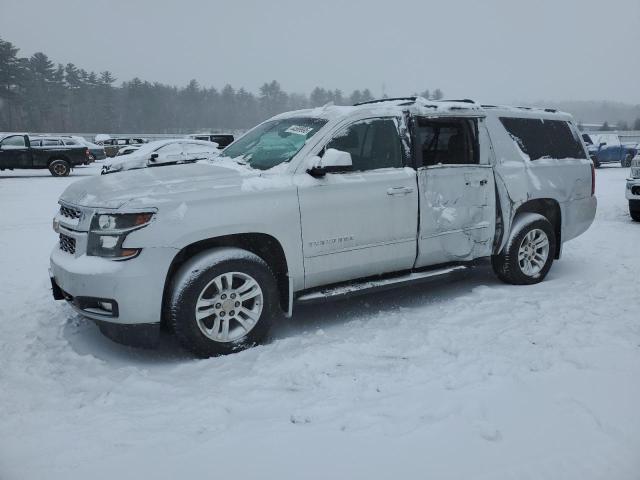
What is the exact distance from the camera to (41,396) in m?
3.30

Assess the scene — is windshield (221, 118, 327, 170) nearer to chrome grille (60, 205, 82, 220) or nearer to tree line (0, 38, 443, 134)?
chrome grille (60, 205, 82, 220)

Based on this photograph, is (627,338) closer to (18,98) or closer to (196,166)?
(196,166)

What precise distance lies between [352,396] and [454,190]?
2.47 meters

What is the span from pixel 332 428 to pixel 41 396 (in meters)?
1.86

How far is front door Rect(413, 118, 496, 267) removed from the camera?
4801mm

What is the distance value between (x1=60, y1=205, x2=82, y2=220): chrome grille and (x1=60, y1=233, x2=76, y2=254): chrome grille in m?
0.16

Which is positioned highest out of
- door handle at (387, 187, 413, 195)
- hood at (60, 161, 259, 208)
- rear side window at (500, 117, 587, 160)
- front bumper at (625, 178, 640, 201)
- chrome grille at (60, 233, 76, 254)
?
rear side window at (500, 117, 587, 160)

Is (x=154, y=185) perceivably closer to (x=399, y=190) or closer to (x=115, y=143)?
(x=399, y=190)

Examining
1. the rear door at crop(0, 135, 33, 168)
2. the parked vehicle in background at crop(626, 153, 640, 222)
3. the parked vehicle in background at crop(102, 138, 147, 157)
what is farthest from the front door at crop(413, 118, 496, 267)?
the parked vehicle in background at crop(102, 138, 147, 157)

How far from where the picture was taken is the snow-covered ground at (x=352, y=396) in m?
2.58

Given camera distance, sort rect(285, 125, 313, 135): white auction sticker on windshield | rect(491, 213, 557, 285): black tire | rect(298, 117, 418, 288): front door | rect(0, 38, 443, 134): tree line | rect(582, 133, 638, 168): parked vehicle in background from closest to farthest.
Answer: rect(298, 117, 418, 288): front door < rect(285, 125, 313, 135): white auction sticker on windshield < rect(491, 213, 557, 285): black tire < rect(582, 133, 638, 168): parked vehicle in background < rect(0, 38, 443, 134): tree line

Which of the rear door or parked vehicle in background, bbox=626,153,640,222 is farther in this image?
the rear door

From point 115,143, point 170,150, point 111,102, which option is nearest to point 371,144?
point 170,150

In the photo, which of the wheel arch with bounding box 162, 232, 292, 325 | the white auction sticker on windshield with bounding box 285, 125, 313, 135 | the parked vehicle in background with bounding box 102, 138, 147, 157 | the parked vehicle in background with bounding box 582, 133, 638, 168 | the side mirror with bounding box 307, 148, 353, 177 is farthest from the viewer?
the parked vehicle in background with bounding box 102, 138, 147, 157
